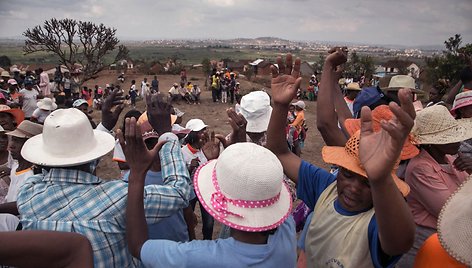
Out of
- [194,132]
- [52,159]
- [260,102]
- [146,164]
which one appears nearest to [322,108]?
[260,102]

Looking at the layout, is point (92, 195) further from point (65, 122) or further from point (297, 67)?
point (297, 67)

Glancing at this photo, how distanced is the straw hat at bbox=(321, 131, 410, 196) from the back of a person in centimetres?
108

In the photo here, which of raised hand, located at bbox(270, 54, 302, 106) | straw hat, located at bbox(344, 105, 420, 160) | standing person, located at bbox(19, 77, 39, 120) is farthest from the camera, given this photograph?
standing person, located at bbox(19, 77, 39, 120)

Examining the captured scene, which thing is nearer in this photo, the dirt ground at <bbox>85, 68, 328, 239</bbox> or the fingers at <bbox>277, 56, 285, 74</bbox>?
the fingers at <bbox>277, 56, 285, 74</bbox>

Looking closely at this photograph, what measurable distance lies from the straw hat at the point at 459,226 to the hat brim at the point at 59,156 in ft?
5.26

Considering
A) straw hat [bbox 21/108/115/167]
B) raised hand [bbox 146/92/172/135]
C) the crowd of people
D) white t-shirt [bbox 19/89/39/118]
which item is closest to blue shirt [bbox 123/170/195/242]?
the crowd of people

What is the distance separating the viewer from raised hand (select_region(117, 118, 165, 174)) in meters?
1.52

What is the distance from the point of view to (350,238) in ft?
5.26

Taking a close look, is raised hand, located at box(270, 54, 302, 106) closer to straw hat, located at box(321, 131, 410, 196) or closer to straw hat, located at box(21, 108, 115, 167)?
straw hat, located at box(321, 131, 410, 196)

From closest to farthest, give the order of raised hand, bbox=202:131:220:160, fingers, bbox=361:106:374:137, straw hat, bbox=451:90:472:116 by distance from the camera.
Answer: fingers, bbox=361:106:374:137 < raised hand, bbox=202:131:220:160 < straw hat, bbox=451:90:472:116

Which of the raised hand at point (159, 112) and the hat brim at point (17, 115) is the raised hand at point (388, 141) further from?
the hat brim at point (17, 115)

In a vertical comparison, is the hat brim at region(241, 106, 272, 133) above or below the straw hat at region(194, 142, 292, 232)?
below

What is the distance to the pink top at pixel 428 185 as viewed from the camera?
2.08m

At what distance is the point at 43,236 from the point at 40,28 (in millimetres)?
20120
